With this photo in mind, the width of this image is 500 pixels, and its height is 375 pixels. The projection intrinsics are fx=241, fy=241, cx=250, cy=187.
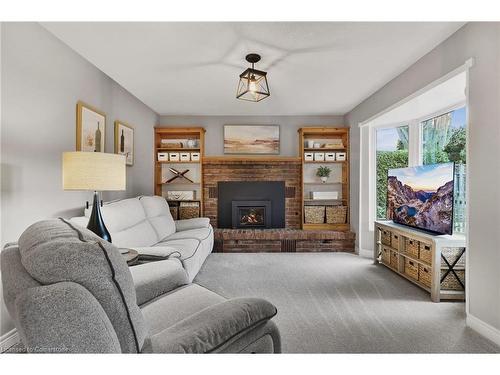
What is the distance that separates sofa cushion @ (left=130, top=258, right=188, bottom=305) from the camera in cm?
146

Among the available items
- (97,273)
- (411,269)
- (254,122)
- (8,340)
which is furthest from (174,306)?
(254,122)

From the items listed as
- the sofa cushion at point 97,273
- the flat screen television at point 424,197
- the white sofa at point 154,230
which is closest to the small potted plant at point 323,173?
the flat screen television at point 424,197

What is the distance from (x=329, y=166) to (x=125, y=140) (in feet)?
11.4

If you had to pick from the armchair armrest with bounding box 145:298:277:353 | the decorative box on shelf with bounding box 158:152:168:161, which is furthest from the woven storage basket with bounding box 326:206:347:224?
the armchair armrest with bounding box 145:298:277:353

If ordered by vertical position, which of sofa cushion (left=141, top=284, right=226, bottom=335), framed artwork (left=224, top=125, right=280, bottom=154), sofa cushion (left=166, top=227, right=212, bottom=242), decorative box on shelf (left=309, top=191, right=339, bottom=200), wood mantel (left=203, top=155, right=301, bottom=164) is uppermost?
framed artwork (left=224, top=125, right=280, bottom=154)

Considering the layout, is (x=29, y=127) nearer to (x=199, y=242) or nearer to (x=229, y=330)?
(x=199, y=242)

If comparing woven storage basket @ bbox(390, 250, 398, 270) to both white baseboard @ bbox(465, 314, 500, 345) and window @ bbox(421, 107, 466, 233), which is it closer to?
window @ bbox(421, 107, 466, 233)

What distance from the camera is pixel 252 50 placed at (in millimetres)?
2234

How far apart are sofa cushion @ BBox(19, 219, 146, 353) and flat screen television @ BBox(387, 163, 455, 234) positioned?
→ 2808 mm

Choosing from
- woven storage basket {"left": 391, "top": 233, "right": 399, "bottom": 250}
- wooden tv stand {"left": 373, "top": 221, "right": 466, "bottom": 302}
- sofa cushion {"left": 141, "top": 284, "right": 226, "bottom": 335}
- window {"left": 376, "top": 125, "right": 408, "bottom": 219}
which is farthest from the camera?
window {"left": 376, "top": 125, "right": 408, "bottom": 219}

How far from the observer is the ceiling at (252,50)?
6.33 ft

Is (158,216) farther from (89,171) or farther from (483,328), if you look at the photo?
(483,328)
